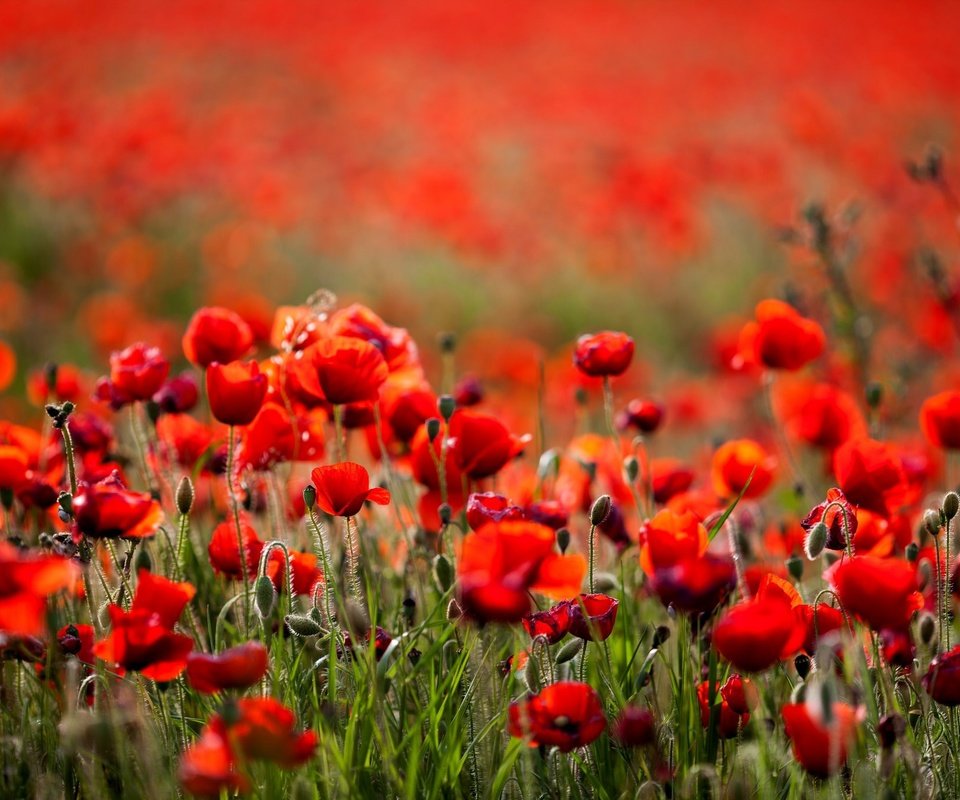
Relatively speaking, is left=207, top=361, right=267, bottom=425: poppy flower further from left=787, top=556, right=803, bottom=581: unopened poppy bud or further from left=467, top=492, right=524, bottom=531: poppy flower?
left=787, top=556, right=803, bottom=581: unopened poppy bud

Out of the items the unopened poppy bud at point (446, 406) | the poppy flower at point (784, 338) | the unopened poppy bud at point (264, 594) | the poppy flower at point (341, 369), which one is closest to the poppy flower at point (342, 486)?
the unopened poppy bud at point (264, 594)

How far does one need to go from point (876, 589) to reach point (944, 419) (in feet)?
3.05

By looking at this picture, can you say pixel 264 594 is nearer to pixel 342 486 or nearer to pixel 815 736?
pixel 342 486

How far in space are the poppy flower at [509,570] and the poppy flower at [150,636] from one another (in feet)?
1.16

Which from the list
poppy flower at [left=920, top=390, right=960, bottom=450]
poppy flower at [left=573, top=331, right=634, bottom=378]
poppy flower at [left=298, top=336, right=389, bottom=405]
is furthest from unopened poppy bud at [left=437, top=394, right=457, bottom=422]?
poppy flower at [left=920, top=390, right=960, bottom=450]

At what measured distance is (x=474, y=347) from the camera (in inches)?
221

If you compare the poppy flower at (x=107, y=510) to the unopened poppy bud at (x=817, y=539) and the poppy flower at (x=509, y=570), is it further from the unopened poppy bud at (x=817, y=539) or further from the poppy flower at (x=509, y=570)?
the unopened poppy bud at (x=817, y=539)

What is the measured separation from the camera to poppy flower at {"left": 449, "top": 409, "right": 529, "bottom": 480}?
173cm

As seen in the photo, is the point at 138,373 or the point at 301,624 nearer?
the point at 301,624

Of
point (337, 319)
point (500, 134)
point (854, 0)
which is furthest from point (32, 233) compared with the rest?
point (854, 0)

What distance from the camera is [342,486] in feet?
4.70

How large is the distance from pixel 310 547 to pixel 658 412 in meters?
0.77

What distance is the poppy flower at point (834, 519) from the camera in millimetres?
1520

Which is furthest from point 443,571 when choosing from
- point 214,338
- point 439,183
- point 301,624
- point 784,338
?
point 439,183
